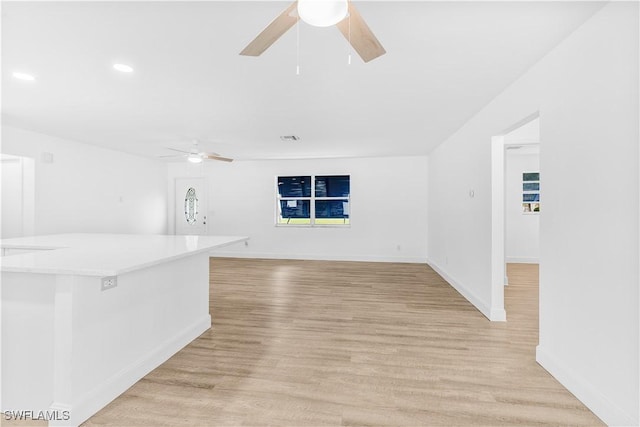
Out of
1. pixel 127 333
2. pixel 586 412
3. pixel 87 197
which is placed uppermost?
pixel 87 197

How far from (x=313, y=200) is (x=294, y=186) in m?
0.59

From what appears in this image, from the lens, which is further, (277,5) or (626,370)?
(277,5)

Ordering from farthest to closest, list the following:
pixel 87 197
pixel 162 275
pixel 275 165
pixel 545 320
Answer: pixel 275 165, pixel 87 197, pixel 162 275, pixel 545 320

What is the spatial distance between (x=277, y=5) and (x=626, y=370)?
2.71 metres

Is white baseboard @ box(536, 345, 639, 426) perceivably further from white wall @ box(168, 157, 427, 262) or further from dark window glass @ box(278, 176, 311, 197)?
dark window glass @ box(278, 176, 311, 197)

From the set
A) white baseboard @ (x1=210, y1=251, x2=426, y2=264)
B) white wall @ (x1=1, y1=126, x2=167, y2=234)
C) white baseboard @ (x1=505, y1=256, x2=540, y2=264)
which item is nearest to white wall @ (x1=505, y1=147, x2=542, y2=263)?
white baseboard @ (x1=505, y1=256, x2=540, y2=264)

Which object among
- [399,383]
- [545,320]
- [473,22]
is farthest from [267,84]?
[545,320]

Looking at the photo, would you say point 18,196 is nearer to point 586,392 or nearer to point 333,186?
point 333,186

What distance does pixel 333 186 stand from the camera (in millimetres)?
7242

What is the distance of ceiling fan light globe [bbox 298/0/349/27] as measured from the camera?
1143mm

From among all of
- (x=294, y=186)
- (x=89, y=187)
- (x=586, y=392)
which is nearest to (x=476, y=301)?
(x=586, y=392)

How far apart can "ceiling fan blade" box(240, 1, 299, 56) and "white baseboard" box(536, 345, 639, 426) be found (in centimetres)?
256

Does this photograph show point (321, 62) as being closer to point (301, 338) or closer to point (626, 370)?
point (301, 338)

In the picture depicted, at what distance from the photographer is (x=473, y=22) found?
1.83 metres
